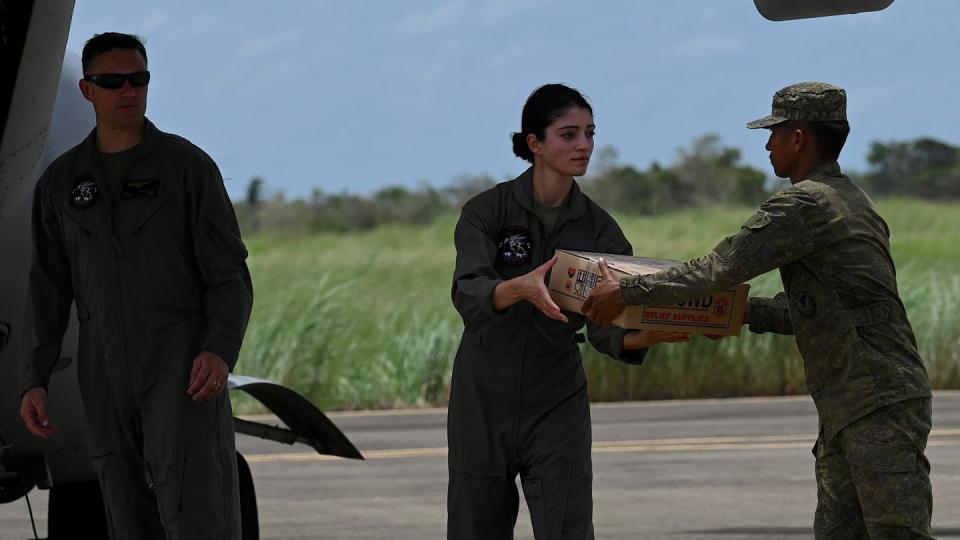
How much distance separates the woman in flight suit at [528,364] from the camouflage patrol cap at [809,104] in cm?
72

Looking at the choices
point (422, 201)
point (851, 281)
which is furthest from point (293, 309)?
point (422, 201)

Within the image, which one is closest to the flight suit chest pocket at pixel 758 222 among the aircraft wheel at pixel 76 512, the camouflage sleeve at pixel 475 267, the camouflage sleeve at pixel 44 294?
the camouflage sleeve at pixel 475 267

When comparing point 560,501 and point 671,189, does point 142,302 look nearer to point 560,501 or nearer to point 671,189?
point 560,501

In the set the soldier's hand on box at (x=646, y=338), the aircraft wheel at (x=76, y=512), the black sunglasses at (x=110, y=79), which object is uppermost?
the black sunglasses at (x=110, y=79)

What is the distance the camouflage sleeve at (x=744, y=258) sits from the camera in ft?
18.4

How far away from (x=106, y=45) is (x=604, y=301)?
1.91 metres

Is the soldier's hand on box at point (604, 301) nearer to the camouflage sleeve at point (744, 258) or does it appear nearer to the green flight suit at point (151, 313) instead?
the camouflage sleeve at point (744, 258)

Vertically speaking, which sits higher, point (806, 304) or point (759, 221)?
point (759, 221)

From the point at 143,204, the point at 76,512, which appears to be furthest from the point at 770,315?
the point at 76,512

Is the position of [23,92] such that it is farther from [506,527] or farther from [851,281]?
[851,281]

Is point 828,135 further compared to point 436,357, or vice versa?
point 436,357

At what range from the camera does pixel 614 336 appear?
6.25m

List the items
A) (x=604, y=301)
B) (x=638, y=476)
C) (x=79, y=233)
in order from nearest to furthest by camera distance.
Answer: (x=604, y=301)
(x=79, y=233)
(x=638, y=476)

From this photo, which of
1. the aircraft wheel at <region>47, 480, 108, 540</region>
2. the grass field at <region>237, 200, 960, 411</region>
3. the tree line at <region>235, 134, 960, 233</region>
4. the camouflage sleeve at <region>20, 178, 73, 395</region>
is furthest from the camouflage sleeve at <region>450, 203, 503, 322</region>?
the tree line at <region>235, 134, 960, 233</region>
